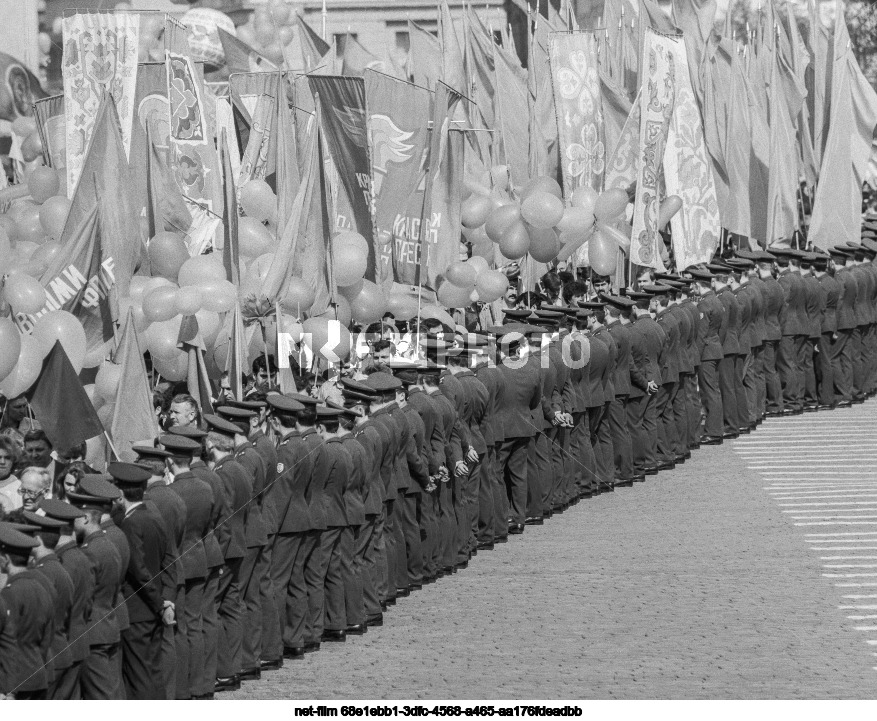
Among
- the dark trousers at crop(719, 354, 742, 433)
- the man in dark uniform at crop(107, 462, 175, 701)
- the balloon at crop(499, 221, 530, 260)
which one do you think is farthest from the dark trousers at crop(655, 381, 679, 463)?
the man in dark uniform at crop(107, 462, 175, 701)

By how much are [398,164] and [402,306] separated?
1432mm

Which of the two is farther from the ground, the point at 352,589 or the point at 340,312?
the point at 340,312

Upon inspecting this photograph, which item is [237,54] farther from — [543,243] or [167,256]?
[167,256]

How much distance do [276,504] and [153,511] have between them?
5.67 ft

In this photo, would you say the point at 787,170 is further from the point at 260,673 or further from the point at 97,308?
the point at 260,673

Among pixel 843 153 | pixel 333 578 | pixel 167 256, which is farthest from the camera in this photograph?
pixel 843 153

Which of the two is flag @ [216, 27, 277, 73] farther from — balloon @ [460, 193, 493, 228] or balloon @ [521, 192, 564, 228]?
balloon @ [521, 192, 564, 228]

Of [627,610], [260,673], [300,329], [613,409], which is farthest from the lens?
[613,409]

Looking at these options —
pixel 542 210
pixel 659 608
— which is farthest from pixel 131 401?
pixel 542 210

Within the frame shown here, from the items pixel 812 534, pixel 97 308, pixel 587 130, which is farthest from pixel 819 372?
pixel 97 308

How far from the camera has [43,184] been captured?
1566 centimetres

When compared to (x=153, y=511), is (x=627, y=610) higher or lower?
lower

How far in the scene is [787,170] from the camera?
69.8ft

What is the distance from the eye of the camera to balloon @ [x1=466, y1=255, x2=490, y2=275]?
1708cm
